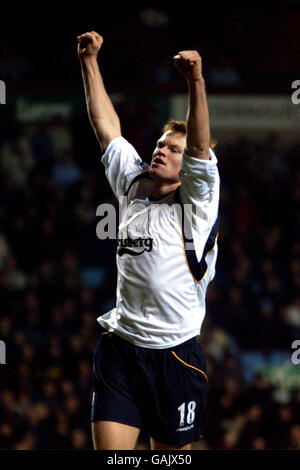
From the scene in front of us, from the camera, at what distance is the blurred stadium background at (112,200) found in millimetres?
6680

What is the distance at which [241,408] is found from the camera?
697cm

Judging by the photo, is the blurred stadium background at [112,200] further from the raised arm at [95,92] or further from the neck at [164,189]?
the neck at [164,189]

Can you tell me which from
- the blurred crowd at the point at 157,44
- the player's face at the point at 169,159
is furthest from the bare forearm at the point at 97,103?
the blurred crowd at the point at 157,44

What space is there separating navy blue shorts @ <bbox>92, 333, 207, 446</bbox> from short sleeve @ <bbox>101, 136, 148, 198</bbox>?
72cm

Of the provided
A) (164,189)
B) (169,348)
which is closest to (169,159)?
(164,189)

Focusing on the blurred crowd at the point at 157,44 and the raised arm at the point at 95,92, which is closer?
the raised arm at the point at 95,92

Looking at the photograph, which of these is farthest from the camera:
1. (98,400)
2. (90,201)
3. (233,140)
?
(233,140)

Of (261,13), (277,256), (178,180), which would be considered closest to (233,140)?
(277,256)

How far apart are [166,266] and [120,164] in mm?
609

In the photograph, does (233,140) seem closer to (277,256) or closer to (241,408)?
(277,256)

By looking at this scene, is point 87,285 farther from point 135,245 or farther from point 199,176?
point 199,176

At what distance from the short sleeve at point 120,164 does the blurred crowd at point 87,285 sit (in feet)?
11.1

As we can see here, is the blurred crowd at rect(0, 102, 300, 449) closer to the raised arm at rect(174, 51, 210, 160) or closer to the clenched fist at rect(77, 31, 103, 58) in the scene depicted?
the clenched fist at rect(77, 31, 103, 58)

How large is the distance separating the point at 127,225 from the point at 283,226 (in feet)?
17.5
